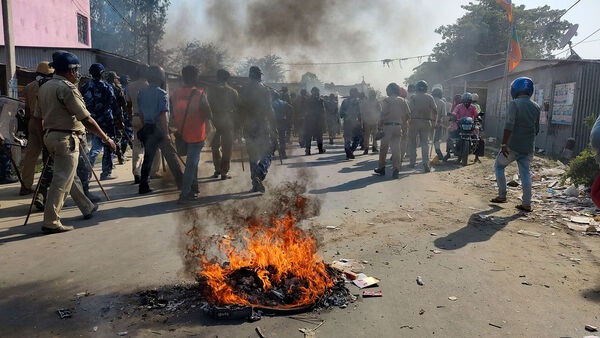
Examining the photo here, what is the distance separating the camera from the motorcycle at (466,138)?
11828 mm

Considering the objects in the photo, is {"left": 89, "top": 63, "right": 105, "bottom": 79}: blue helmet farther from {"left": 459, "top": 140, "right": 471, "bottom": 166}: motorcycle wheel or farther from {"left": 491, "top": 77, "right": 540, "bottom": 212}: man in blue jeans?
{"left": 459, "top": 140, "right": 471, "bottom": 166}: motorcycle wheel

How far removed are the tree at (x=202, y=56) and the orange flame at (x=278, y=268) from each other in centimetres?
403

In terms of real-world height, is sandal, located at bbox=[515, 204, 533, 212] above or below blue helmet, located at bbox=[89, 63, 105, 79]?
below

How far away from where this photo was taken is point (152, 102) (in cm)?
708

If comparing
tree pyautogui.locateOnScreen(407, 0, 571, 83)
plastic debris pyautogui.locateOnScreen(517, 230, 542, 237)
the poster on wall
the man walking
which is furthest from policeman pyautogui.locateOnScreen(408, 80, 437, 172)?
tree pyautogui.locateOnScreen(407, 0, 571, 83)

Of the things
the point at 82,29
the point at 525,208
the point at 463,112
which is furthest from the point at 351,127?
the point at 82,29

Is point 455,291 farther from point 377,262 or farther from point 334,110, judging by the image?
point 334,110

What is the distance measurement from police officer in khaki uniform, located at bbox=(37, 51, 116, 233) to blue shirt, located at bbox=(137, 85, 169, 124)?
5.66 feet

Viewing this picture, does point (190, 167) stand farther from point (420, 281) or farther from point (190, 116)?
point (420, 281)

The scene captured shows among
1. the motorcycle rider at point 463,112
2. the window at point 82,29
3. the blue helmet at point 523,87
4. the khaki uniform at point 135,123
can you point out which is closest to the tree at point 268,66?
the khaki uniform at point 135,123

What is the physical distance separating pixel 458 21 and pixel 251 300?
151 ft

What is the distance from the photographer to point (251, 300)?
351 centimetres

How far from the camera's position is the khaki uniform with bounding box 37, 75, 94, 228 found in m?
5.18

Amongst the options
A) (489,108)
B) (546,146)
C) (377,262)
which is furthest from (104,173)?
(489,108)
